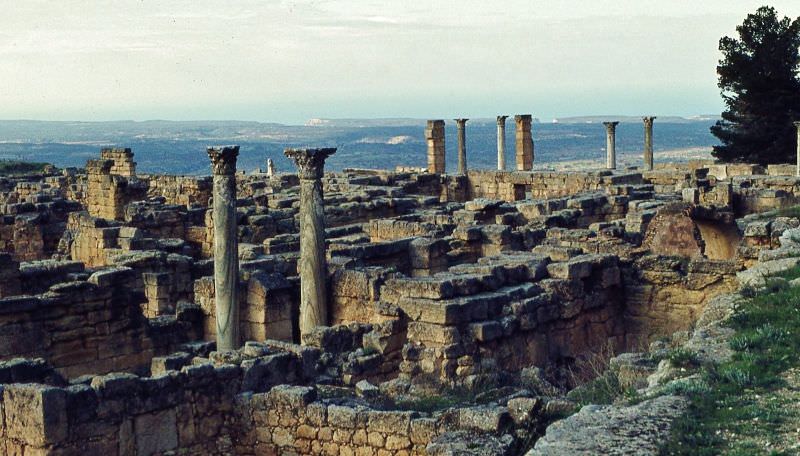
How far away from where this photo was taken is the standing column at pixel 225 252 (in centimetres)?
1449

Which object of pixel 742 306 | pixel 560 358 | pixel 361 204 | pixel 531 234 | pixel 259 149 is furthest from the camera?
pixel 259 149

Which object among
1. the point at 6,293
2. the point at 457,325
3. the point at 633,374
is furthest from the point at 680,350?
the point at 6,293

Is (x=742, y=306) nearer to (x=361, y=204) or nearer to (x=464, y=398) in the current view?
(x=464, y=398)

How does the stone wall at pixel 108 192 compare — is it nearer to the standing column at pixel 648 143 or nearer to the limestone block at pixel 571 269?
the limestone block at pixel 571 269

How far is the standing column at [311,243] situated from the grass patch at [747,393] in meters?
5.96

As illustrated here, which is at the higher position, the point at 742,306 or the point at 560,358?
the point at 742,306

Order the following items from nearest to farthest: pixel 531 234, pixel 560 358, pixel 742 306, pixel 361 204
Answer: pixel 742 306 → pixel 560 358 → pixel 531 234 → pixel 361 204

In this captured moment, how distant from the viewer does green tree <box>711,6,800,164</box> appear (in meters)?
42.3

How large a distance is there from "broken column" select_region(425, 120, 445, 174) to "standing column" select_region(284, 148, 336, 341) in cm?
2367

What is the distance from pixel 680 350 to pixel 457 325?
3.73 m

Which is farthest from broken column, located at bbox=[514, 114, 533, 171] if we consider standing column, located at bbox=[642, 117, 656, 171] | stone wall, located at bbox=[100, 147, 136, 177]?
stone wall, located at bbox=[100, 147, 136, 177]

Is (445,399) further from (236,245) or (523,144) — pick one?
(523,144)

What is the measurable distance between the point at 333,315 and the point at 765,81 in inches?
1236

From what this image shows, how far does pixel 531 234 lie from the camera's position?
19.5 m
